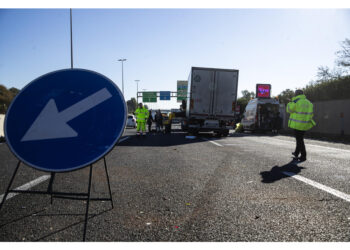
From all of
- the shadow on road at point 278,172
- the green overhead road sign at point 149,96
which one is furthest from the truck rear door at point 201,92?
the green overhead road sign at point 149,96

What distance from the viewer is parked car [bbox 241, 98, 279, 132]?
72.9 feet

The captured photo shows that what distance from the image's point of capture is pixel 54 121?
2555 millimetres

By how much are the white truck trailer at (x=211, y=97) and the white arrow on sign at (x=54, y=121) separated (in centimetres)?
1356

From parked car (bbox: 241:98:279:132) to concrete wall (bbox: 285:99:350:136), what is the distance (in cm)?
405

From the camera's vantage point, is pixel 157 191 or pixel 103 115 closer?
pixel 103 115

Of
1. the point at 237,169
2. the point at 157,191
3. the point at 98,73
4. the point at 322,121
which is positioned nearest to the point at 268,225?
the point at 157,191

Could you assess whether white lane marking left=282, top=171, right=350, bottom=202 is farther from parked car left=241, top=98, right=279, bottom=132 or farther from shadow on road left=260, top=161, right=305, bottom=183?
parked car left=241, top=98, right=279, bottom=132

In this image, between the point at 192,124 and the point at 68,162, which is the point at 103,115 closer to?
the point at 68,162

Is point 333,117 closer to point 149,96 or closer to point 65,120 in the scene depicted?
point 65,120

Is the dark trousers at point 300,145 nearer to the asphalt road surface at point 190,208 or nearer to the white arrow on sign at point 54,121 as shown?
the asphalt road surface at point 190,208

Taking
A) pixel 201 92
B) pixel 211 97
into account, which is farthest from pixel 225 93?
pixel 201 92

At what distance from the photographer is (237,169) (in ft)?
18.0

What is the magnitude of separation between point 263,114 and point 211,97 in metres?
8.10

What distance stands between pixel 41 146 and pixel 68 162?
0.28 metres
